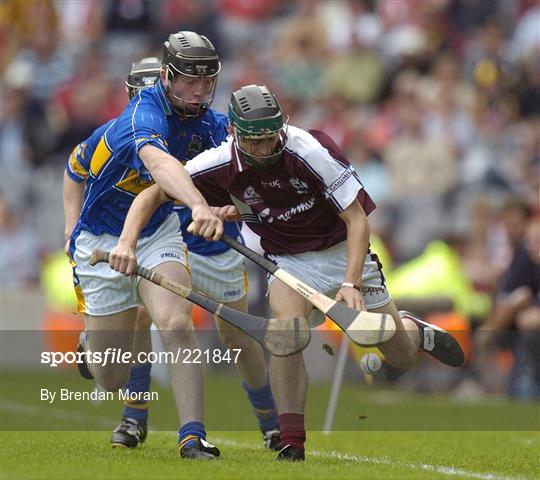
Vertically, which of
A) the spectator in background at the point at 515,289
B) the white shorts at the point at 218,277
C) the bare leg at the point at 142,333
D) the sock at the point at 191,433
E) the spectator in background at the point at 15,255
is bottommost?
the spectator in background at the point at 15,255

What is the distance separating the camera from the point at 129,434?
27.3ft

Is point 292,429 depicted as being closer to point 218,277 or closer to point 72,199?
point 218,277

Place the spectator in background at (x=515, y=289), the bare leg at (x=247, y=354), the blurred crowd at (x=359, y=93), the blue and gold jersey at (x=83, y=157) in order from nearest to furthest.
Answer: the blue and gold jersey at (x=83, y=157) < the bare leg at (x=247, y=354) < the spectator in background at (x=515, y=289) < the blurred crowd at (x=359, y=93)

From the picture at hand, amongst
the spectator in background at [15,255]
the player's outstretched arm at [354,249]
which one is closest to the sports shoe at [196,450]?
the player's outstretched arm at [354,249]

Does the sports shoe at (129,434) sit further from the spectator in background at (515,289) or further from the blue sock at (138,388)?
the spectator in background at (515,289)

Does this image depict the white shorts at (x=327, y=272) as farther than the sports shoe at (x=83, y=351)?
No

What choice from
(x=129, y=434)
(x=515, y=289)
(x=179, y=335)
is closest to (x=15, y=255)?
(x=515, y=289)

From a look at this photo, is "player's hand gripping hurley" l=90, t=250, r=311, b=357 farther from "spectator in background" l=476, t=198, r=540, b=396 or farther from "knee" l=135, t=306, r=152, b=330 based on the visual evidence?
"spectator in background" l=476, t=198, r=540, b=396

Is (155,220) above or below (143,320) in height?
above

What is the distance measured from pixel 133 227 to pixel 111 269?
0.65 metres

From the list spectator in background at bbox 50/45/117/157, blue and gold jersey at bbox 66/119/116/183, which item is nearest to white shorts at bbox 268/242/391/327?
blue and gold jersey at bbox 66/119/116/183

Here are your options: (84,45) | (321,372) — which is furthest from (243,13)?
(321,372)

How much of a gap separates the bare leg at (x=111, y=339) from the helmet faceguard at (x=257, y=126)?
4.18 ft

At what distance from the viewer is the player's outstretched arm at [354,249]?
24.0ft
